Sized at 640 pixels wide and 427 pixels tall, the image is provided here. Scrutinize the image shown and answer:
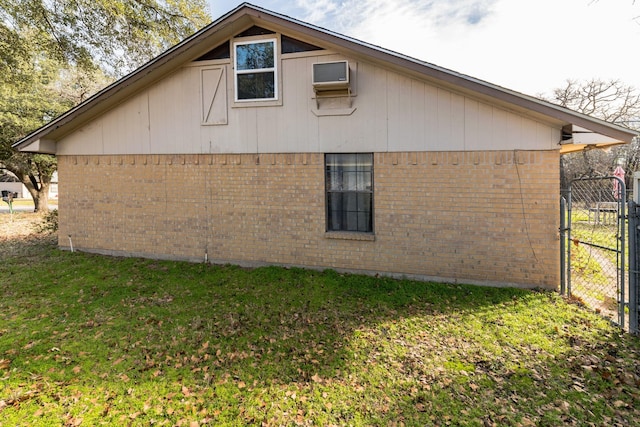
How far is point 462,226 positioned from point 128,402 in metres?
6.07

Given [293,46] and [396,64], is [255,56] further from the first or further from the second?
[396,64]

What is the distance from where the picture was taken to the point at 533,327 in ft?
16.9

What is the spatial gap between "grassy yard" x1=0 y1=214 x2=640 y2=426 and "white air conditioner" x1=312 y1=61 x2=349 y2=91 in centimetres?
397

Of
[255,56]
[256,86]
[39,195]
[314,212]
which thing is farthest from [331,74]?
[39,195]

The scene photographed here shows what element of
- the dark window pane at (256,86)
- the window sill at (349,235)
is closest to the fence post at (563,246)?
the window sill at (349,235)

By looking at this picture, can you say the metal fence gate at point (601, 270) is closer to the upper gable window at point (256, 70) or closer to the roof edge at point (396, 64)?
the roof edge at point (396, 64)

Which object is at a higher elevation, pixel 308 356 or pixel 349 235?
pixel 349 235

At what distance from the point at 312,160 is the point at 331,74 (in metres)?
1.81

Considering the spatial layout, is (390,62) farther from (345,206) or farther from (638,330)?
(638,330)

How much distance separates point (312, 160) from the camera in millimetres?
7742

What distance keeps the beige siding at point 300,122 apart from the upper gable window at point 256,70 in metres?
0.23

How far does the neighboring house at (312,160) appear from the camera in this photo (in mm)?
6570

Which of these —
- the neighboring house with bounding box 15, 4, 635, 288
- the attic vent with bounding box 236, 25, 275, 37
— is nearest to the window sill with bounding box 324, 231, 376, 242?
the neighboring house with bounding box 15, 4, 635, 288

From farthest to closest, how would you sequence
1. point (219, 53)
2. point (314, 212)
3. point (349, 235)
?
1. point (219, 53)
2. point (314, 212)
3. point (349, 235)
